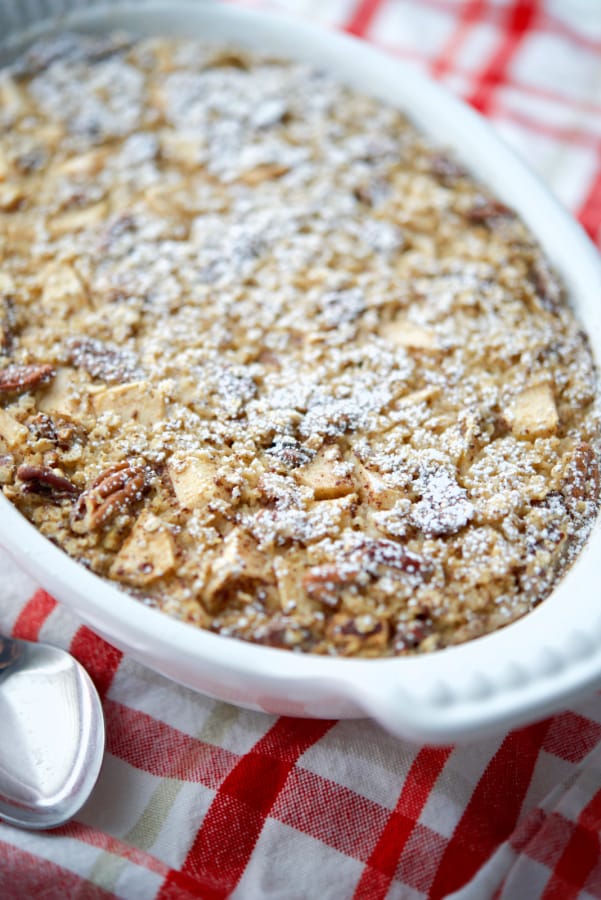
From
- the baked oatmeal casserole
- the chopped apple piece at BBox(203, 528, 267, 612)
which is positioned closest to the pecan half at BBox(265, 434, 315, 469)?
the baked oatmeal casserole

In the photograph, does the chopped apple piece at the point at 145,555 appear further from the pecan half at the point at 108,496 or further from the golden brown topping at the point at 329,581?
the golden brown topping at the point at 329,581

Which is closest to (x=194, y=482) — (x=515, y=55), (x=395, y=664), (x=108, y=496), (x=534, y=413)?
(x=108, y=496)

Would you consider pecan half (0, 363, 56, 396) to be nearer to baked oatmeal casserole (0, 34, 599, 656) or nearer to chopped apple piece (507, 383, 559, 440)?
baked oatmeal casserole (0, 34, 599, 656)

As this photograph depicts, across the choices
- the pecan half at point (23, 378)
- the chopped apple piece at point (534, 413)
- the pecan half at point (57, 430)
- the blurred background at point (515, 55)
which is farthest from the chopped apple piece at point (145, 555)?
the blurred background at point (515, 55)

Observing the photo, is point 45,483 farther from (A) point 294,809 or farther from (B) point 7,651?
(A) point 294,809

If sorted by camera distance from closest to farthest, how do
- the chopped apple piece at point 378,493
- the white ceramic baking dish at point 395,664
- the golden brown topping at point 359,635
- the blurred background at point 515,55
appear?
the white ceramic baking dish at point 395,664
the golden brown topping at point 359,635
the chopped apple piece at point 378,493
the blurred background at point 515,55

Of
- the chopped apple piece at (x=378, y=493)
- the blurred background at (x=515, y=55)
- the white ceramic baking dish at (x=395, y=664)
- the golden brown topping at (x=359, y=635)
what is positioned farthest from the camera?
the blurred background at (x=515, y=55)
